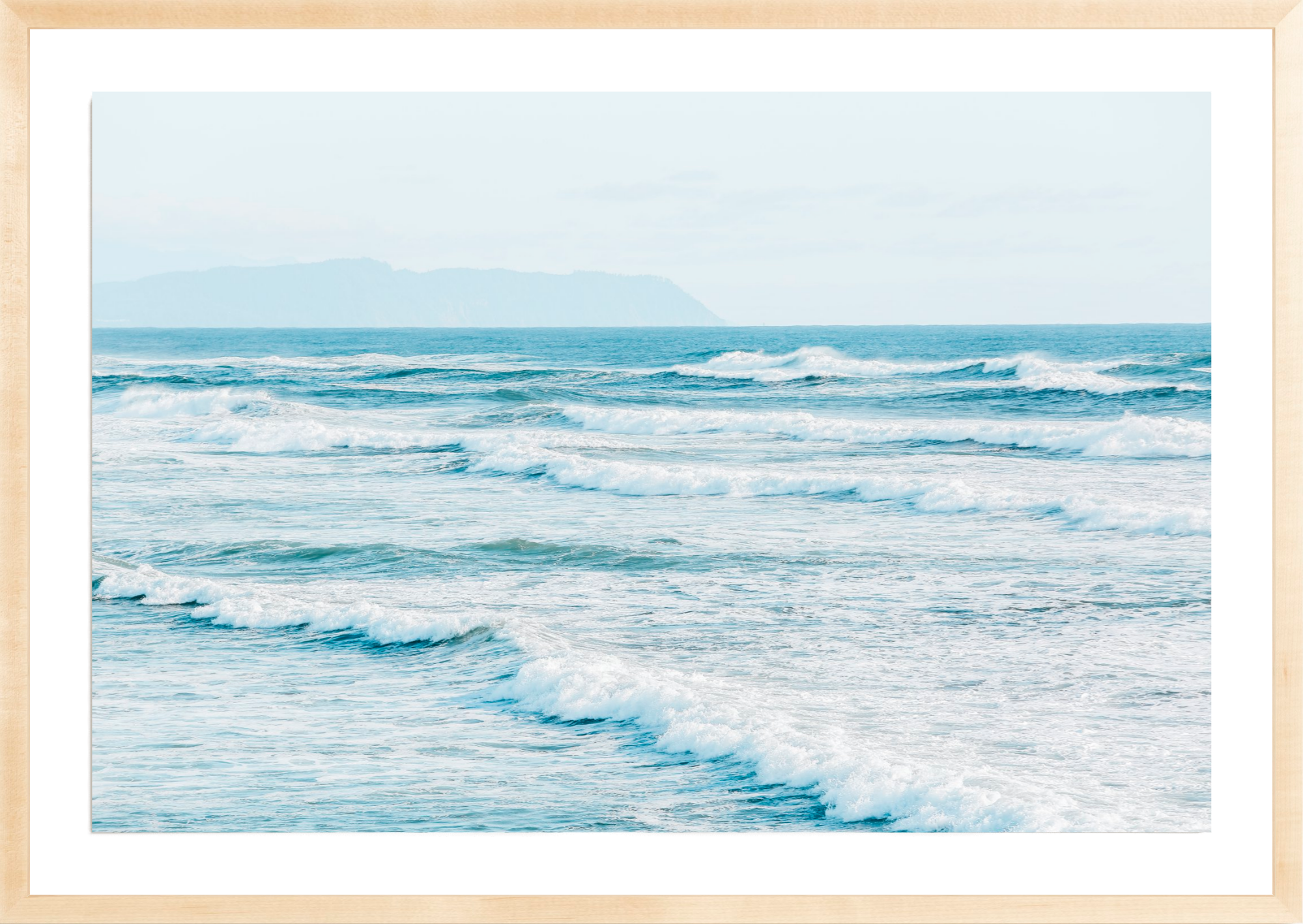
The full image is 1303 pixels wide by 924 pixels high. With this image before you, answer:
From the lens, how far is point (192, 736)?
2.58m

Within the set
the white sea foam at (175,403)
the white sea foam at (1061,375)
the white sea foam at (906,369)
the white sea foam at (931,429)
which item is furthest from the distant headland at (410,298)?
the white sea foam at (1061,375)

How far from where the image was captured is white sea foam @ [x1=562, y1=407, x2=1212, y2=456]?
21.4 feet

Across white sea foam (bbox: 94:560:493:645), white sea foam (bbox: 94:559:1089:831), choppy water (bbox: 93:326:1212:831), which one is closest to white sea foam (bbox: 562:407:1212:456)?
choppy water (bbox: 93:326:1212:831)

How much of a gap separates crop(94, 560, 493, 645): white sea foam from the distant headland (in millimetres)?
4948

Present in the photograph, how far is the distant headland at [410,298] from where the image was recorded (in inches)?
334

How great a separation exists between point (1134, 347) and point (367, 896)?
24.8ft

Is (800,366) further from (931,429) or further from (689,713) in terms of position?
(689,713)

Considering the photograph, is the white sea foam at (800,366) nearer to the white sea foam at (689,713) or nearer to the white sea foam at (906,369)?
the white sea foam at (906,369)

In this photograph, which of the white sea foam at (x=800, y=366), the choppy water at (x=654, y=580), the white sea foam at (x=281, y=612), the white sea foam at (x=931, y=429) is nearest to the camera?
the choppy water at (x=654, y=580)

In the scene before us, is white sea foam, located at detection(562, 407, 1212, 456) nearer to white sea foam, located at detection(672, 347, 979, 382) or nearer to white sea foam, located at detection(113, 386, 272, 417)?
white sea foam, located at detection(672, 347, 979, 382)

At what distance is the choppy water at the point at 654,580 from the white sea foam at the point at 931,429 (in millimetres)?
37

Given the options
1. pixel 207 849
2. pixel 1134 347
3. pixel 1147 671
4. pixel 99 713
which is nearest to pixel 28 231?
pixel 207 849

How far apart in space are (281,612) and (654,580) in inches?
66.3

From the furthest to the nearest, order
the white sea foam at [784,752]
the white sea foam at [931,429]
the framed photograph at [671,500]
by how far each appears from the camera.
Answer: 1. the white sea foam at [931,429]
2. the white sea foam at [784,752]
3. the framed photograph at [671,500]
